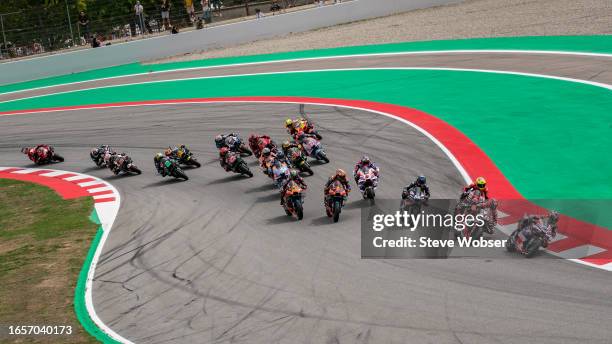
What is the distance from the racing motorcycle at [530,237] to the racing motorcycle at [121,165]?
1479cm

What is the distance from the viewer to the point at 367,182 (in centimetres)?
1842

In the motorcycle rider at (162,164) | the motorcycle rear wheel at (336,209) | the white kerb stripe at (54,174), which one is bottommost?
the white kerb stripe at (54,174)

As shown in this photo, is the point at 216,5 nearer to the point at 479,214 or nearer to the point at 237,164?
the point at 237,164

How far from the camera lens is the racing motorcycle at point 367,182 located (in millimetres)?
18375

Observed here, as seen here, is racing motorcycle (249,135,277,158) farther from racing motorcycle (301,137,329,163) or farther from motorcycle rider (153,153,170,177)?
motorcycle rider (153,153,170,177)

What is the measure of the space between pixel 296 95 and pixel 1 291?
2042 centimetres

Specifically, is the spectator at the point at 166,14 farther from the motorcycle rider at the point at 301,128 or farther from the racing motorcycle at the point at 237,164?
the racing motorcycle at the point at 237,164

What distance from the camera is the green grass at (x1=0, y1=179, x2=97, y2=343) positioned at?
1451 cm

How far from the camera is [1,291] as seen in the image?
1608 centimetres

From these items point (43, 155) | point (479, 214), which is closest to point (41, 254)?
point (479, 214)

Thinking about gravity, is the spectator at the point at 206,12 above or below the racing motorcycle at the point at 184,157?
above

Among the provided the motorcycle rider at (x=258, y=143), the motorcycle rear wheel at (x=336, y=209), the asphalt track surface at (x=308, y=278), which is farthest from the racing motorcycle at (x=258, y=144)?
the motorcycle rear wheel at (x=336, y=209)

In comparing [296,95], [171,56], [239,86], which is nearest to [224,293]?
[296,95]

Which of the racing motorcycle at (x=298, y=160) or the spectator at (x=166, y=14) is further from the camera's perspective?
the spectator at (x=166, y=14)
